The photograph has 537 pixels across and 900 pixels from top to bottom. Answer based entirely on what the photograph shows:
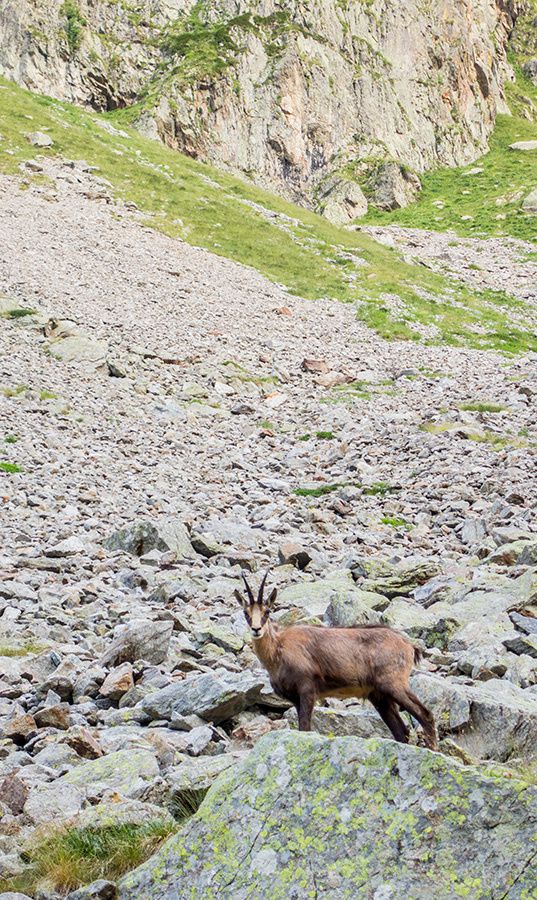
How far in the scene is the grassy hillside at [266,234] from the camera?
157 ft

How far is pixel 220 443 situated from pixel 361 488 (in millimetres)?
6659

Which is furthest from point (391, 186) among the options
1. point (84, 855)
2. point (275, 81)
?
point (84, 855)

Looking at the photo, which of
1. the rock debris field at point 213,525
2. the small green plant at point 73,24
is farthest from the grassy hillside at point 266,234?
the small green plant at point 73,24

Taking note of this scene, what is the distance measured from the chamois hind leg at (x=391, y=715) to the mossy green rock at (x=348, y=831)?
7.72ft

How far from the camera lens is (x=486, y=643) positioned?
1008 cm

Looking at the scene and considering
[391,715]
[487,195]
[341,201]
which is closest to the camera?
[391,715]

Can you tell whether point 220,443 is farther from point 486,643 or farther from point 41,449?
point 486,643

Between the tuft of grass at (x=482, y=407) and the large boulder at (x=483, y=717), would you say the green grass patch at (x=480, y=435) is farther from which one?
the large boulder at (x=483, y=717)

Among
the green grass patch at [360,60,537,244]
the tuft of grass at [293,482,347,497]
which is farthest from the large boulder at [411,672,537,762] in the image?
the green grass patch at [360,60,537,244]

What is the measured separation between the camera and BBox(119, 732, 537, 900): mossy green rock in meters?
3.79

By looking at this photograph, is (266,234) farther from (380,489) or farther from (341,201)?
(380,489)

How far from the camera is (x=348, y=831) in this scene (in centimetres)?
418

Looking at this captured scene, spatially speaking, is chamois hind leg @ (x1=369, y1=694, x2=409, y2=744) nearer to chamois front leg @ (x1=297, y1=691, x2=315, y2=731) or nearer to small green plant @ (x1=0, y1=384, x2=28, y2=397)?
chamois front leg @ (x1=297, y1=691, x2=315, y2=731)

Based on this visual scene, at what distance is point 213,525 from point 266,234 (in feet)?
160
